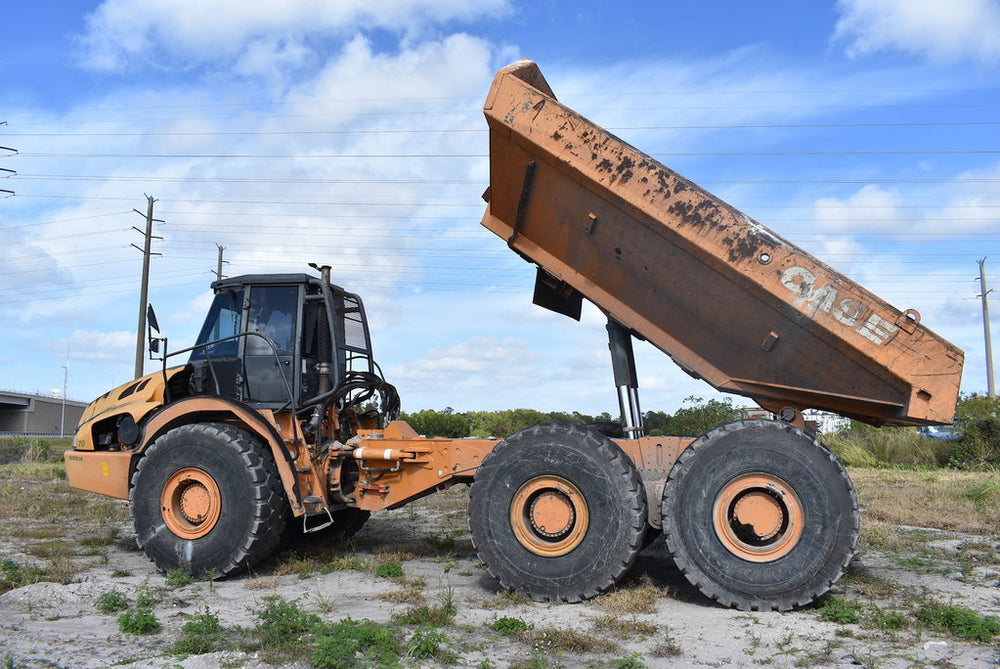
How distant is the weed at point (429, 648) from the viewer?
15.9ft

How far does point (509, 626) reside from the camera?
548 centimetres

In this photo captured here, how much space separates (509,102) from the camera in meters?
6.67

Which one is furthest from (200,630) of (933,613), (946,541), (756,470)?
(946,541)

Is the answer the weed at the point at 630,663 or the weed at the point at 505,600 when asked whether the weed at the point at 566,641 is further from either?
the weed at the point at 505,600

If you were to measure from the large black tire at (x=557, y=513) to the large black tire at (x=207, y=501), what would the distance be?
208cm

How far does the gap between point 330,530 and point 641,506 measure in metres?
4.63

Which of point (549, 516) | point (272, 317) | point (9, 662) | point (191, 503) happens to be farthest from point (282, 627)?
point (272, 317)

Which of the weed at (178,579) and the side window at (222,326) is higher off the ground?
the side window at (222,326)

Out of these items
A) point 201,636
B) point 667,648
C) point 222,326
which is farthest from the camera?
Answer: point 222,326

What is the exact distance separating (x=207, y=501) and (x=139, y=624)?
217 cm

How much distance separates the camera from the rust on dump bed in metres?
6.04

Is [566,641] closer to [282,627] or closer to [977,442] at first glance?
[282,627]

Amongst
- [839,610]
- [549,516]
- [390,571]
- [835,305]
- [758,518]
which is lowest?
[390,571]

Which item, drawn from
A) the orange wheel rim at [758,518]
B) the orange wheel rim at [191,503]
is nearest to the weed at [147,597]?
the orange wheel rim at [191,503]
